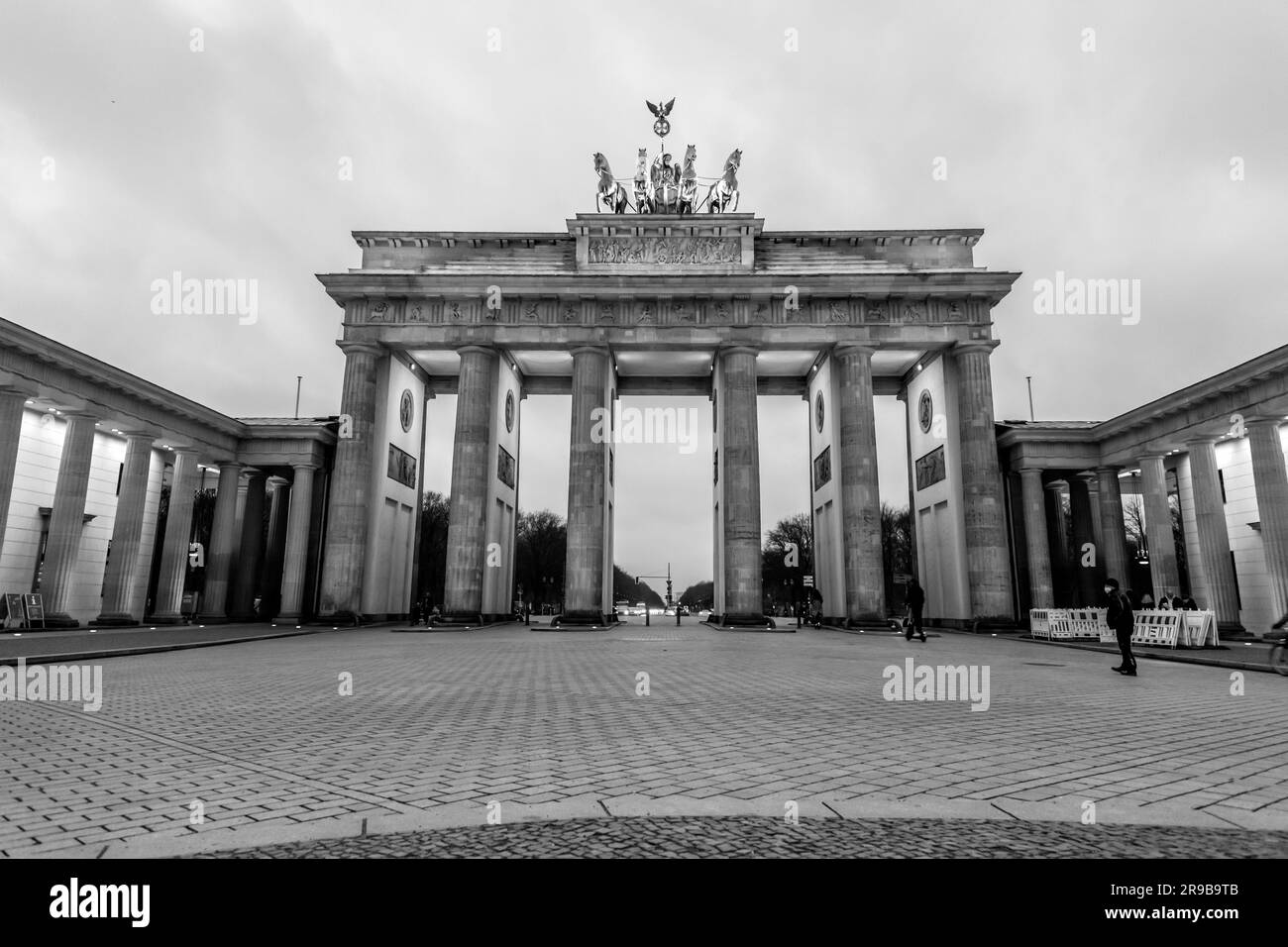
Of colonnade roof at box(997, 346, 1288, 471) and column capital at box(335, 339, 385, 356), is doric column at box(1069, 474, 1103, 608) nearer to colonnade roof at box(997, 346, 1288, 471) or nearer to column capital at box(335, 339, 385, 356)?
colonnade roof at box(997, 346, 1288, 471)

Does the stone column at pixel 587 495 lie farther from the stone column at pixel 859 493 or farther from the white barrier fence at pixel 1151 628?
the white barrier fence at pixel 1151 628

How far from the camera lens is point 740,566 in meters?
32.7

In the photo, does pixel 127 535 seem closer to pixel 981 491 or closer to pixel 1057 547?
pixel 981 491

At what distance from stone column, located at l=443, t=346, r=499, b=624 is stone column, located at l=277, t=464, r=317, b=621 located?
26.4 ft

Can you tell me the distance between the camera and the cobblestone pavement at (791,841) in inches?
127

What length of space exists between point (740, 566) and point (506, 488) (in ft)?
49.4

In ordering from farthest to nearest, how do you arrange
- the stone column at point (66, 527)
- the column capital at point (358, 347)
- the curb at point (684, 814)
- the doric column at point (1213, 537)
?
the column capital at point (358, 347)
the doric column at point (1213, 537)
the stone column at point (66, 527)
the curb at point (684, 814)

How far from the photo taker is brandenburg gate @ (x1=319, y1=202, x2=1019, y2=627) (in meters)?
33.2

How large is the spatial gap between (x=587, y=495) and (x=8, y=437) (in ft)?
72.3

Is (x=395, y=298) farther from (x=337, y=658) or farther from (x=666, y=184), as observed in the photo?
(x=337, y=658)

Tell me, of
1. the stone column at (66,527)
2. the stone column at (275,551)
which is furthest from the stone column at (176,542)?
the stone column at (275,551)

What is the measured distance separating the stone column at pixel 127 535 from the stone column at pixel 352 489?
798cm

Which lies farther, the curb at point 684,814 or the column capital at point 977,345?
the column capital at point 977,345

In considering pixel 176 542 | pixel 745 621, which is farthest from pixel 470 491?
pixel 176 542
